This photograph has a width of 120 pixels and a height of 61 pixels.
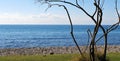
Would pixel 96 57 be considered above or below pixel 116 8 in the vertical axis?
below

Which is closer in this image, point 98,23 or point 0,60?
point 98,23

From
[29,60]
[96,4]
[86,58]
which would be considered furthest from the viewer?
[29,60]

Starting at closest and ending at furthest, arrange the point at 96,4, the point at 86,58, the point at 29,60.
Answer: the point at 96,4 < the point at 86,58 < the point at 29,60

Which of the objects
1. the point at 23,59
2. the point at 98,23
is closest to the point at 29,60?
the point at 23,59

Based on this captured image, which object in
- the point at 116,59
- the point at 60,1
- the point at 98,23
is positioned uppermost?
the point at 60,1

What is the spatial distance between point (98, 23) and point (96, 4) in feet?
3.13

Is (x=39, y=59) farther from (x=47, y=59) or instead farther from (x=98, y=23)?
(x=98, y=23)

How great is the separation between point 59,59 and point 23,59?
2.48 meters

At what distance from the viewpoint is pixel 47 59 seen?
82.0ft

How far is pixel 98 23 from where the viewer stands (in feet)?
59.4

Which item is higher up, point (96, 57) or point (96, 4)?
point (96, 4)

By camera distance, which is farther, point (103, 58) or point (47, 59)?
point (47, 59)

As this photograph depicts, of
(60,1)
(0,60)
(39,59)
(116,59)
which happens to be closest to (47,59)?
(39,59)

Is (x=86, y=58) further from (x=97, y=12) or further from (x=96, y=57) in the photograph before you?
(x=97, y=12)
